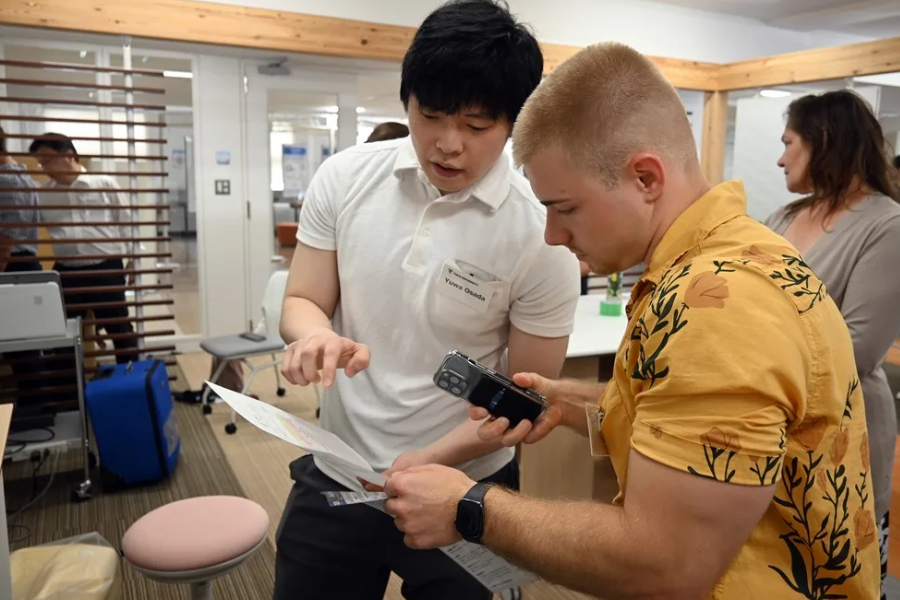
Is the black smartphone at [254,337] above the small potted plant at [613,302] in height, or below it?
below

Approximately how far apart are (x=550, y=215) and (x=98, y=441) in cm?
309

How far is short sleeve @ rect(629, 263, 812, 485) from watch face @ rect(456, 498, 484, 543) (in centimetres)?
24

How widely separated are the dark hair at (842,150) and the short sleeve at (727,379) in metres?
1.60

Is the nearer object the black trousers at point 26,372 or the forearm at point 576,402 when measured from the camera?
the forearm at point 576,402

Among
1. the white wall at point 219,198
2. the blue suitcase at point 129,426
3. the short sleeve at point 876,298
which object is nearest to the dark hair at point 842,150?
the short sleeve at point 876,298

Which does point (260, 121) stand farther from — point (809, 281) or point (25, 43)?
point (809, 281)

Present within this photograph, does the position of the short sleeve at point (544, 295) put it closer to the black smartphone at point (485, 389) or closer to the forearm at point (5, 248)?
the black smartphone at point (485, 389)

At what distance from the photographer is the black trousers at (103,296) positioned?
4.74 meters

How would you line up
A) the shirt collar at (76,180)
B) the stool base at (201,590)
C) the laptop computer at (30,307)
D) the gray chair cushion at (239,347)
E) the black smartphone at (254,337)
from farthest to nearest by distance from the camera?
the shirt collar at (76,180), the black smartphone at (254,337), the gray chair cushion at (239,347), the laptop computer at (30,307), the stool base at (201,590)

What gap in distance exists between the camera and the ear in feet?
2.92

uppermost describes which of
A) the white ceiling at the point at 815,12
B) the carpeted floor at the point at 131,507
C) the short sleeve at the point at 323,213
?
the white ceiling at the point at 815,12

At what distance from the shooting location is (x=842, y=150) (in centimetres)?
212

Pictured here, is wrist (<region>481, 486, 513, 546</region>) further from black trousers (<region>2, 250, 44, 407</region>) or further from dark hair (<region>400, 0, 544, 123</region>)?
black trousers (<region>2, 250, 44, 407</region>)

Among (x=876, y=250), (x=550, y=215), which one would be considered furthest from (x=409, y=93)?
(x=876, y=250)
